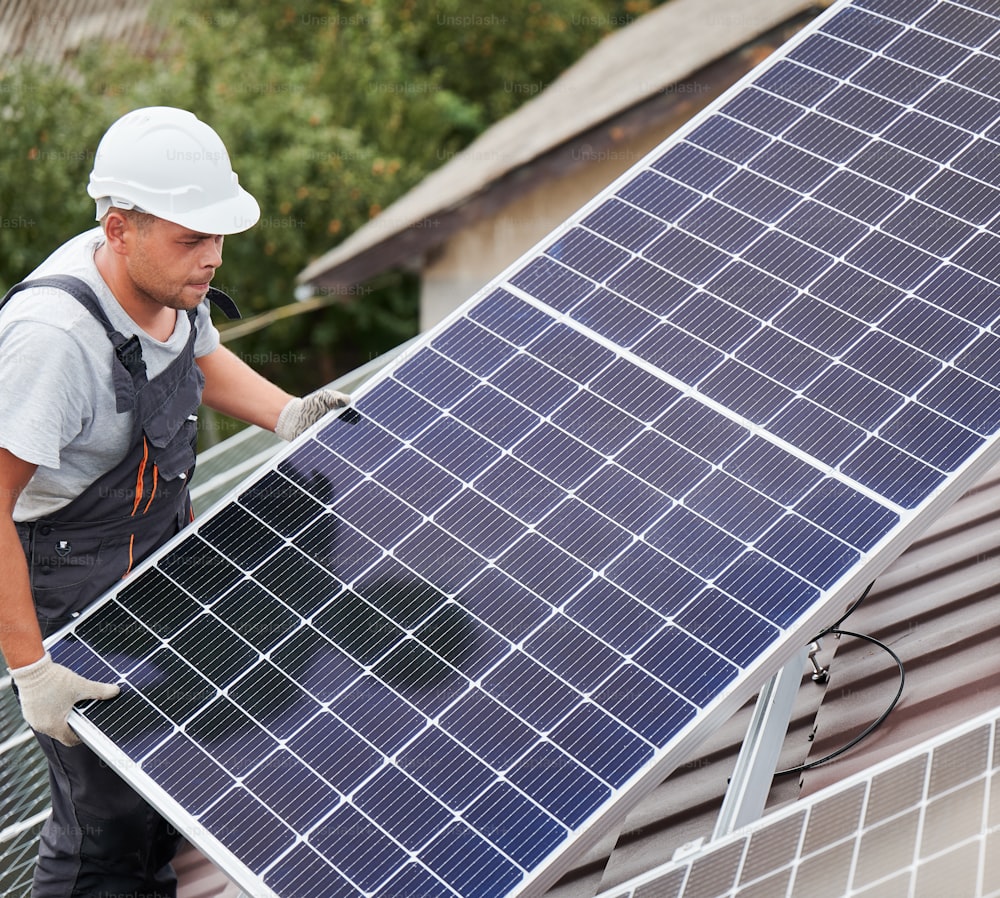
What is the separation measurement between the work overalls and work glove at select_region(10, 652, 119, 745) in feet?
1.29

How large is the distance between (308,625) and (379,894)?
120 cm

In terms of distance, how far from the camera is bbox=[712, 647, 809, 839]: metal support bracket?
5234 mm

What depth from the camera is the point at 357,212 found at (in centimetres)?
2530

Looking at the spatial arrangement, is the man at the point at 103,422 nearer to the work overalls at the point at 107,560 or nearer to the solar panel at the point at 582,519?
the work overalls at the point at 107,560

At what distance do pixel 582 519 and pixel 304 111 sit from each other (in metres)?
20.7

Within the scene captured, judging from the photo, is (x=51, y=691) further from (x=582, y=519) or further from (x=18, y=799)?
(x=18, y=799)

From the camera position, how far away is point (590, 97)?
16.9 metres

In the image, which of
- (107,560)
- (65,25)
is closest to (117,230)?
(107,560)

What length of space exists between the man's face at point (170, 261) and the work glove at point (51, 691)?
1.54 metres

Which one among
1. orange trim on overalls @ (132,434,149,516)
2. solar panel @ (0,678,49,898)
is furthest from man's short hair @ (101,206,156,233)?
solar panel @ (0,678,49,898)

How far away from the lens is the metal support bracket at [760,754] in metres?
5.23

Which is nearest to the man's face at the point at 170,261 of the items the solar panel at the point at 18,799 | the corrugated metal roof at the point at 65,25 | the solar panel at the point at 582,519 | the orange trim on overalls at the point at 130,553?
the solar panel at the point at 582,519

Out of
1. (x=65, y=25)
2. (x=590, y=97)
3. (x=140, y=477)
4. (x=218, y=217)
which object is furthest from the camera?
(x=65, y=25)

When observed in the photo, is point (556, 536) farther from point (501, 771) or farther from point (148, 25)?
point (148, 25)
